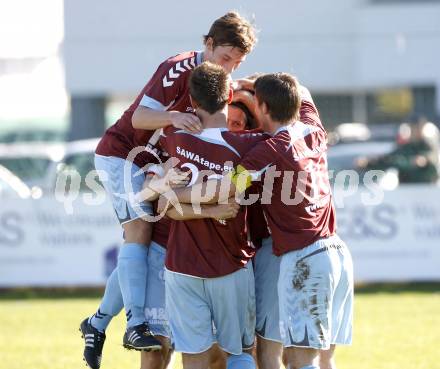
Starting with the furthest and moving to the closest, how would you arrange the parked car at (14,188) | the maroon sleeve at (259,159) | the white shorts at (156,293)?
the parked car at (14,188) < the white shorts at (156,293) < the maroon sleeve at (259,159)

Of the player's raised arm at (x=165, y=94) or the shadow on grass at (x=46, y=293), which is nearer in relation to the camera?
the player's raised arm at (x=165, y=94)

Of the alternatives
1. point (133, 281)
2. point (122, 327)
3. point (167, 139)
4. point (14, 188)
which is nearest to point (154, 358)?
point (133, 281)

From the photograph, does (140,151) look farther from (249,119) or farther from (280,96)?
(280,96)

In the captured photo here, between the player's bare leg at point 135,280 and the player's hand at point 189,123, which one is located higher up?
the player's hand at point 189,123

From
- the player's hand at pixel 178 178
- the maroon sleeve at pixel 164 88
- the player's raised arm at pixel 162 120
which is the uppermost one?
the maroon sleeve at pixel 164 88

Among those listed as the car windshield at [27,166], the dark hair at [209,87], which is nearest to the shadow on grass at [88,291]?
the car windshield at [27,166]

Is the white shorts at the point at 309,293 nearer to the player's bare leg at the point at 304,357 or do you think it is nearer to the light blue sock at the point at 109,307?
the player's bare leg at the point at 304,357

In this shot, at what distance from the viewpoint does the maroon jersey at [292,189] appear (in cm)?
563

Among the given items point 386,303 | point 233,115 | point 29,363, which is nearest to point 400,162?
point 386,303

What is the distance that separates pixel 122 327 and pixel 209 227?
17.2 feet

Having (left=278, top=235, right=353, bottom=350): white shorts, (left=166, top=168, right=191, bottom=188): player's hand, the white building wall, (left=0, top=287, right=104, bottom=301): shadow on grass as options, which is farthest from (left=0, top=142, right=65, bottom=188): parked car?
(left=278, top=235, right=353, bottom=350): white shorts

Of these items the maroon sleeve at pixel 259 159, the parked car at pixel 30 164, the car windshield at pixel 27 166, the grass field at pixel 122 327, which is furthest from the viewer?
the car windshield at pixel 27 166

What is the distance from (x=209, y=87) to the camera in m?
5.70

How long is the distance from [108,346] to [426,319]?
10.8 ft
